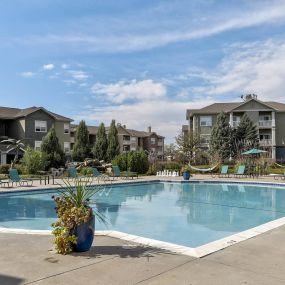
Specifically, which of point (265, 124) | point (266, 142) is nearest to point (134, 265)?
point (266, 142)

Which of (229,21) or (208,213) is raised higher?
(229,21)

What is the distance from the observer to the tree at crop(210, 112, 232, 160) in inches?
1638

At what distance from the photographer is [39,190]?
717 inches

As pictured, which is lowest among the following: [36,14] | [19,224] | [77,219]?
[19,224]

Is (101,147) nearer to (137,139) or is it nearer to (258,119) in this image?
(258,119)

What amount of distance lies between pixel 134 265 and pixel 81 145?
143ft

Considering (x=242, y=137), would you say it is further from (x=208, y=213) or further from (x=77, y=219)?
(x=77, y=219)

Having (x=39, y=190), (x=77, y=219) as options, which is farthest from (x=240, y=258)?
(x=39, y=190)

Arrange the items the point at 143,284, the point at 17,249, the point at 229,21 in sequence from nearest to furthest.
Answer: the point at 143,284 → the point at 17,249 → the point at 229,21

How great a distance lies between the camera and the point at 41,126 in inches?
1634

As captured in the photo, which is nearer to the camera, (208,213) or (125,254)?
(125,254)

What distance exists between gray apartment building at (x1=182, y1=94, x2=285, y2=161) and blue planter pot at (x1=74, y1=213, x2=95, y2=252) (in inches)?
1669

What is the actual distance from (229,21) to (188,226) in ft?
27.5

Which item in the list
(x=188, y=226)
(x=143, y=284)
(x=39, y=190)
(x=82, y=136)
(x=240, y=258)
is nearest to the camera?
(x=143, y=284)
